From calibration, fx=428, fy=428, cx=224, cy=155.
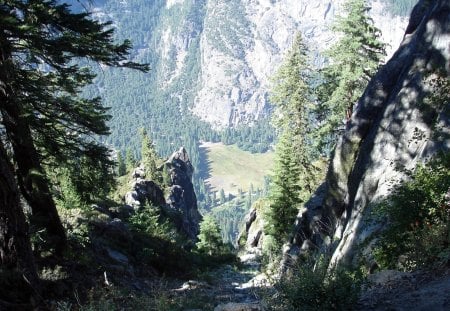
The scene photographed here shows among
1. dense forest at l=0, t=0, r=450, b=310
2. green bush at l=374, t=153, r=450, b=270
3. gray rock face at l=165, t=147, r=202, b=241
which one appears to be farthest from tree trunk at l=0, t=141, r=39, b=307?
gray rock face at l=165, t=147, r=202, b=241

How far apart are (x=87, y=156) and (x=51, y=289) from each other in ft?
12.1

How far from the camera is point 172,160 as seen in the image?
366 feet

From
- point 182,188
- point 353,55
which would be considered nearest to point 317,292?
point 353,55

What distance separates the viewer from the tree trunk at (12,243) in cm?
716

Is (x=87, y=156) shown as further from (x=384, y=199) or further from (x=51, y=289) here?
(x=384, y=199)

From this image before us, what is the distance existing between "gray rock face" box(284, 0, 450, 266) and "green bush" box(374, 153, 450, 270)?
1.00 metres

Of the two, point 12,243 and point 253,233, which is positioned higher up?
point 12,243

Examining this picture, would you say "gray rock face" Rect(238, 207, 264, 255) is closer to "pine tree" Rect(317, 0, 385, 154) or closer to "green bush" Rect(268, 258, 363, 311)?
"pine tree" Rect(317, 0, 385, 154)

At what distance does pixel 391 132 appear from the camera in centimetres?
1389

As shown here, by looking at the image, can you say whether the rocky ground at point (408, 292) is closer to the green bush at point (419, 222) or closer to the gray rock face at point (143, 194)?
the green bush at point (419, 222)

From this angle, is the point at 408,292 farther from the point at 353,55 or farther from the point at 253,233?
the point at 253,233

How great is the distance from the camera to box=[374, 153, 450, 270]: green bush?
7.98m

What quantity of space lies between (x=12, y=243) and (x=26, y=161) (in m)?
4.21

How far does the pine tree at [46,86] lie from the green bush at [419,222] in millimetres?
7666
